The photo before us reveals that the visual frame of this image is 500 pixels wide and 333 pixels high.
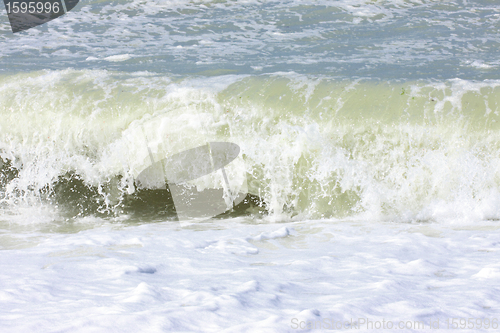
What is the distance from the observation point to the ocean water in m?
2.16

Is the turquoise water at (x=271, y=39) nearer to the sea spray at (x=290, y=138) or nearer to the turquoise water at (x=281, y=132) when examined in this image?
the turquoise water at (x=281, y=132)

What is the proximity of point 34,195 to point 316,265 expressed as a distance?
3.56m

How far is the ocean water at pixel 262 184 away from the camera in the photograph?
216cm

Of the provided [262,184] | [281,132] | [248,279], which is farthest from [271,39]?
[248,279]

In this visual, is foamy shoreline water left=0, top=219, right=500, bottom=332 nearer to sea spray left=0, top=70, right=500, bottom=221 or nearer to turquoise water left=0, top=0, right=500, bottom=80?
sea spray left=0, top=70, right=500, bottom=221

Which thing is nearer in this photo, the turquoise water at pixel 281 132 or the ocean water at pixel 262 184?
the ocean water at pixel 262 184

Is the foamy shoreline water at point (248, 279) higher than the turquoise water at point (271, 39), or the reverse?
the turquoise water at point (271, 39)

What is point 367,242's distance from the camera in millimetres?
3545

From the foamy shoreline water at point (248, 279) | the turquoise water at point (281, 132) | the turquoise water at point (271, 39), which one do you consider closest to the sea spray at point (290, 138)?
the turquoise water at point (281, 132)

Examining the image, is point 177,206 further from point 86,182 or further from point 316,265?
point 316,265

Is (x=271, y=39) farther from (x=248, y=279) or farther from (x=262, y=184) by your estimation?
(x=248, y=279)

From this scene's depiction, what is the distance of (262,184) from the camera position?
4.82 m

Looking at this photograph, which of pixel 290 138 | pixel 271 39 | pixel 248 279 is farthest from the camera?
pixel 271 39

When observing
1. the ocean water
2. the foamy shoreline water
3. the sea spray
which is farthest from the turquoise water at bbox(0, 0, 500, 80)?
the foamy shoreline water
